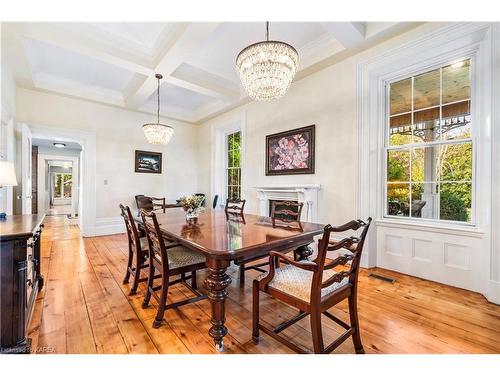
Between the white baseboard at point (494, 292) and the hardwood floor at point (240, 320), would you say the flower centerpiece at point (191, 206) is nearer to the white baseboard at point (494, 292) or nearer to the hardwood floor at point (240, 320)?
the hardwood floor at point (240, 320)

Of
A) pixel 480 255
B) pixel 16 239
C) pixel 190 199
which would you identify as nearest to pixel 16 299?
pixel 16 239

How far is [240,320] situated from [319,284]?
92 cm

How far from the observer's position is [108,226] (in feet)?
16.8

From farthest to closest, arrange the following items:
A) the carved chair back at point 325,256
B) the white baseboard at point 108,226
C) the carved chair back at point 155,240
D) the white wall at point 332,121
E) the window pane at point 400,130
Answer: the white baseboard at point 108,226, the white wall at point 332,121, the window pane at point 400,130, the carved chair back at point 155,240, the carved chair back at point 325,256

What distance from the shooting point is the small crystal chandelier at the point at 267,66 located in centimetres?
194

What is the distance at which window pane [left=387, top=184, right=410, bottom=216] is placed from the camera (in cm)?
287

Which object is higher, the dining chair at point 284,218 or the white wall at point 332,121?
the white wall at point 332,121

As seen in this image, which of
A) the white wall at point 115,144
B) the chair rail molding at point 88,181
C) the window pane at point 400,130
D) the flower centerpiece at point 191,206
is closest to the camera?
the flower centerpiece at point 191,206

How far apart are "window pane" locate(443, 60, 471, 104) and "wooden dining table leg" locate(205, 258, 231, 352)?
3.00 metres

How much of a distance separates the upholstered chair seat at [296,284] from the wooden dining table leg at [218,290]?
0.27m

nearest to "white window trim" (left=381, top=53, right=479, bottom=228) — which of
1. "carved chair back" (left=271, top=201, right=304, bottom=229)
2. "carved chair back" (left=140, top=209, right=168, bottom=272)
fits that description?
"carved chair back" (left=271, top=201, right=304, bottom=229)

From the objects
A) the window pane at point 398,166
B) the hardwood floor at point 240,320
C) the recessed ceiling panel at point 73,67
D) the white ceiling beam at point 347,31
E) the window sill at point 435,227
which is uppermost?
the recessed ceiling panel at point 73,67

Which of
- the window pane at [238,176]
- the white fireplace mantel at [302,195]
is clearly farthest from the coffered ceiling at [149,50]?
the white fireplace mantel at [302,195]

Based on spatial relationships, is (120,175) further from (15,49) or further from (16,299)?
(16,299)
